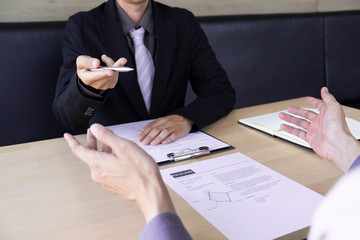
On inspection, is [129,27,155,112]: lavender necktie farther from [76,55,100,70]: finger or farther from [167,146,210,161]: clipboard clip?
[167,146,210,161]: clipboard clip

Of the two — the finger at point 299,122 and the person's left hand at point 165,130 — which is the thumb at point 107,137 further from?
the finger at point 299,122

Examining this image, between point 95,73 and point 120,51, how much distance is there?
427 mm

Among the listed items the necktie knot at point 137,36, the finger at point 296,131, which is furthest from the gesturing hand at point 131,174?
the necktie knot at point 137,36

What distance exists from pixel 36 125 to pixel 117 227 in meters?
1.10

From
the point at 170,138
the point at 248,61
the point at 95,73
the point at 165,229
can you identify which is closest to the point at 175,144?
the point at 170,138

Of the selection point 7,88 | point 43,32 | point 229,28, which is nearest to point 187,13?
point 229,28

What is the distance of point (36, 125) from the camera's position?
1.60 meters

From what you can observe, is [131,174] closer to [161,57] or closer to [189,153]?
[189,153]

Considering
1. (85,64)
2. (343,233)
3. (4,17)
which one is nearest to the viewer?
(343,233)

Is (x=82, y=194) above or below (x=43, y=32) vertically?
below

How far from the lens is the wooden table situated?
2.11ft

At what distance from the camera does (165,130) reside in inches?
41.1

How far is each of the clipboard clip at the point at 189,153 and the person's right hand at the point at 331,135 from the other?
10.0 inches

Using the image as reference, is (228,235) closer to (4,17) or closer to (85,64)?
(85,64)
